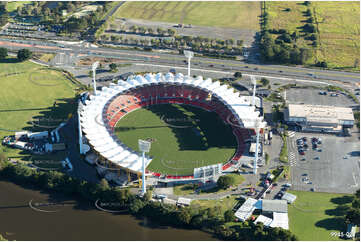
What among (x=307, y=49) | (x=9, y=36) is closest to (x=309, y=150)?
(x=307, y=49)

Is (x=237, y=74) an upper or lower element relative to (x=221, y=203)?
upper

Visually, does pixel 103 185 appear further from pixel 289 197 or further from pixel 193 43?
pixel 193 43

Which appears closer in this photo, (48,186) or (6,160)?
(48,186)

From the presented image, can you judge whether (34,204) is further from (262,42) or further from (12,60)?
(262,42)

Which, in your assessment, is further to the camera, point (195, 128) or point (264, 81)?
point (264, 81)

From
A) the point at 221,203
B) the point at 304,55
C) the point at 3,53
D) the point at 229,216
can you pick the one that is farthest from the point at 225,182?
the point at 3,53

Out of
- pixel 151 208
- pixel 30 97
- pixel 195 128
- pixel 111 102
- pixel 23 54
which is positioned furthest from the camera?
pixel 23 54

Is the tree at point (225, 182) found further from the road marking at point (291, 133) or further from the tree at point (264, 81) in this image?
the tree at point (264, 81)
